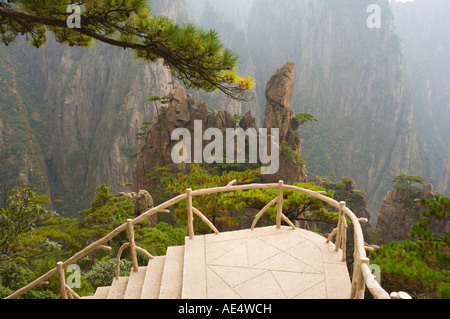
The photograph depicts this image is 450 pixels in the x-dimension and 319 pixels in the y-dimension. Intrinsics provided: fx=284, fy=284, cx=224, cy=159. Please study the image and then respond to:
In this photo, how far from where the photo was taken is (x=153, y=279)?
11.4ft

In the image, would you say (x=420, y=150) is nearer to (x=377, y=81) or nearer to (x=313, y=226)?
(x=377, y=81)

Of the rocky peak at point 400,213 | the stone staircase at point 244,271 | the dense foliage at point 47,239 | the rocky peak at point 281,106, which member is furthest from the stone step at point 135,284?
the rocky peak at point 400,213

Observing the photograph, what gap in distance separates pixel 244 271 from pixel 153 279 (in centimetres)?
115

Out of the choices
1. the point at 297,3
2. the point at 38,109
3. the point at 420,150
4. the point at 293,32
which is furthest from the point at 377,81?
the point at 38,109

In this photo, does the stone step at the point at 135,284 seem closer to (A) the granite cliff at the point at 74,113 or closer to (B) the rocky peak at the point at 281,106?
(B) the rocky peak at the point at 281,106

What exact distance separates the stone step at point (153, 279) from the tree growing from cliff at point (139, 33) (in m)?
2.70

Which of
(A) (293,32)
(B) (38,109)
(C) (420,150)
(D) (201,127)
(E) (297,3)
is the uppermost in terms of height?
(E) (297,3)

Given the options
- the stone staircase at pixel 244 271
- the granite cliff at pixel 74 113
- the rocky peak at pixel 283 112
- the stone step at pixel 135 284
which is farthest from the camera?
the granite cliff at pixel 74 113

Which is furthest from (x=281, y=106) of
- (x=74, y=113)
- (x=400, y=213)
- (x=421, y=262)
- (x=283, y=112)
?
(x=74, y=113)

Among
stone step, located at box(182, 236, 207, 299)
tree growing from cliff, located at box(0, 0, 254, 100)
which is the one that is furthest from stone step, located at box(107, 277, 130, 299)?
tree growing from cliff, located at box(0, 0, 254, 100)

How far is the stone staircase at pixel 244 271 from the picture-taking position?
2912 millimetres

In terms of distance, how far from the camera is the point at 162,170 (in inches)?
790
